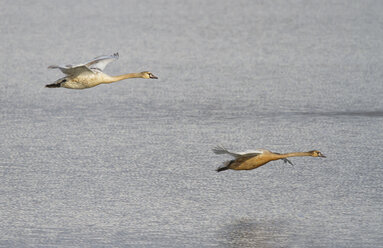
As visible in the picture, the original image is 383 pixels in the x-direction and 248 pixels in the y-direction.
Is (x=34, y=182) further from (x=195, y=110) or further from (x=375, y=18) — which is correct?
(x=375, y=18)

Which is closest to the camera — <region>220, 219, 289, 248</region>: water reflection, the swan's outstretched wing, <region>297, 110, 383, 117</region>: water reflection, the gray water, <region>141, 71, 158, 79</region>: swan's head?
<region>220, 219, 289, 248</region>: water reflection

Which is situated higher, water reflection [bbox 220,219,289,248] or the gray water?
water reflection [bbox 220,219,289,248]

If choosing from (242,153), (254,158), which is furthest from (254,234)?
(254,158)

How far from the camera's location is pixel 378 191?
780 centimetres

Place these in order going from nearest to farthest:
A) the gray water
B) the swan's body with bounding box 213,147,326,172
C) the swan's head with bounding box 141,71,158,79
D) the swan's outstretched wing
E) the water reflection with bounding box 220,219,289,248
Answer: the water reflection with bounding box 220,219,289,248
the gray water
the swan's outstretched wing
the swan's body with bounding box 213,147,326,172
the swan's head with bounding box 141,71,158,79

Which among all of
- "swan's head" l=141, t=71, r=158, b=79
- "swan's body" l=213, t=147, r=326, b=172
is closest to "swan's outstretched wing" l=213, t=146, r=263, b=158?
"swan's body" l=213, t=147, r=326, b=172

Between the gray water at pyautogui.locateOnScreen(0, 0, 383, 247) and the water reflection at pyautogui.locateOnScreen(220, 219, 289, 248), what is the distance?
0.6 inches

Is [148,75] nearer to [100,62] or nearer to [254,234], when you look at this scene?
[100,62]

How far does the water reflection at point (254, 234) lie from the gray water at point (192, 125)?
0.05 ft

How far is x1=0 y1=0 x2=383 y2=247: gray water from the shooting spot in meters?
7.05

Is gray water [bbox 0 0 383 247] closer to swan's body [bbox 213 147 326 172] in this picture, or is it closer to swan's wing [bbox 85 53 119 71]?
swan's body [bbox 213 147 326 172]

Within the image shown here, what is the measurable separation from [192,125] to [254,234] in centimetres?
330

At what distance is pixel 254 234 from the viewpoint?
6.80m

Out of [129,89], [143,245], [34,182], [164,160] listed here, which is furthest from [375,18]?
[143,245]
